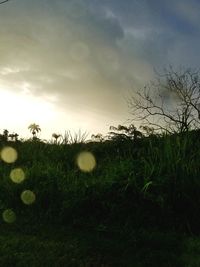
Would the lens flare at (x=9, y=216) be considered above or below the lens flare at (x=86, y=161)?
below

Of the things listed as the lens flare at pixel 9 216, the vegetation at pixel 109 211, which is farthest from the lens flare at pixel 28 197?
the lens flare at pixel 9 216

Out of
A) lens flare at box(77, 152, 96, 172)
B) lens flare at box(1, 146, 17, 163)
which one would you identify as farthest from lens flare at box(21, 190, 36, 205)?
lens flare at box(1, 146, 17, 163)

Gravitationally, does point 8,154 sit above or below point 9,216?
above

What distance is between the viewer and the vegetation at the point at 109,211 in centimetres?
570

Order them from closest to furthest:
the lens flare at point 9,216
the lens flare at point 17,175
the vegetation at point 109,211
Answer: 1. the vegetation at point 109,211
2. the lens flare at point 9,216
3. the lens flare at point 17,175

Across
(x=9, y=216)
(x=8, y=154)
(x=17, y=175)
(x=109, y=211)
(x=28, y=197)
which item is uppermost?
(x=8, y=154)

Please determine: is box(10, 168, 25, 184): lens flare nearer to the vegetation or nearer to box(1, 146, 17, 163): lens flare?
the vegetation

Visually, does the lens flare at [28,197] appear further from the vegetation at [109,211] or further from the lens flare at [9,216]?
the lens flare at [9,216]

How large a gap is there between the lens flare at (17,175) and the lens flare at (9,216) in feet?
3.98

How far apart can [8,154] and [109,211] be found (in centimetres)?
563

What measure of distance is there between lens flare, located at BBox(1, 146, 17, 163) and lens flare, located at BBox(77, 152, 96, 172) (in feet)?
6.09

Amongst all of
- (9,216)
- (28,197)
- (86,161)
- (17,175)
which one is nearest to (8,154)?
(86,161)

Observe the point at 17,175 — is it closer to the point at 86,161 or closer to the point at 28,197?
the point at 28,197

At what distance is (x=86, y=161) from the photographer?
11086 mm
